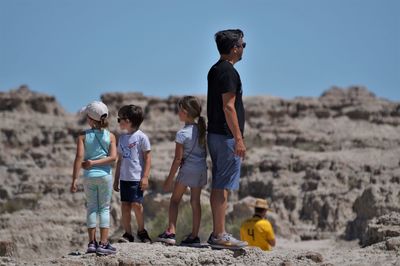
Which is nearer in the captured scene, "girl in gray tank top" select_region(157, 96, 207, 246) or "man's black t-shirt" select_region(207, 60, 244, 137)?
"man's black t-shirt" select_region(207, 60, 244, 137)

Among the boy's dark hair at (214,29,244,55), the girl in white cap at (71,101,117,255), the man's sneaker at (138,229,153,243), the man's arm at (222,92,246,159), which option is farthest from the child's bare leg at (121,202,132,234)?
the boy's dark hair at (214,29,244,55)

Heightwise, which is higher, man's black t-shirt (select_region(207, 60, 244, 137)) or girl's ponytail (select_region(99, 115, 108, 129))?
man's black t-shirt (select_region(207, 60, 244, 137))

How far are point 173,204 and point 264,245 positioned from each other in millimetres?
2235

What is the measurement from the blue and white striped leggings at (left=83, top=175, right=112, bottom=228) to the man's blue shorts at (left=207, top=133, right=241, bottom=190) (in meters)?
0.99

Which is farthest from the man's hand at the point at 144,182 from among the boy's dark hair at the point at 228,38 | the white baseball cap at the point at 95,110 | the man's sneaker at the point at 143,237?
the boy's dark hair at the point at 228,38

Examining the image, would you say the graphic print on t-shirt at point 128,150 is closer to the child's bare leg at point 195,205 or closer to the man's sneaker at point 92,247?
the child's bare leg at point 195,205

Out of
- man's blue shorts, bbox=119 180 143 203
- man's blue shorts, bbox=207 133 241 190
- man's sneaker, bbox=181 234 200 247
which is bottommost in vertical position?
man's sneaker, bbox=181 234 200 247

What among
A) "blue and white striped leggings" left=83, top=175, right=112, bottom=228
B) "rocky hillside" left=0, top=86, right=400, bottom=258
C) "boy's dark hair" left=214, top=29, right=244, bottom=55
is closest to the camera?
"blue and white striped leggings" left=83, top=175, right=112, bottom=228

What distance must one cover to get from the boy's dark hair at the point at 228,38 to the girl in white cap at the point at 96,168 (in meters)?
1.26

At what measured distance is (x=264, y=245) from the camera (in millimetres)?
11500

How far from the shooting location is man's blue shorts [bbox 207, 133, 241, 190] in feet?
30.1

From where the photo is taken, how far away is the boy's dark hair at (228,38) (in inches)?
366

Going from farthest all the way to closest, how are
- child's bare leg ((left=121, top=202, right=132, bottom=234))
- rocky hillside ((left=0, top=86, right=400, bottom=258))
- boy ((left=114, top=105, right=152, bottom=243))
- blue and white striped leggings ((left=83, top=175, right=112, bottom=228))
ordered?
rocky hillside ((left=0, top=86, right=400, bottom=258))
child's bare leg ((left=121, top=202, right=132, bottom=234))
boy ((left=114, top=105, right=152, bottom=243))
blue and white striped leggings ((left=83, top=175, right=112, bottom=228))

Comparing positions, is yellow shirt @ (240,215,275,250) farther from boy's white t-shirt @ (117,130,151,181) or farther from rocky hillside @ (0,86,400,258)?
boy's white t-shirt @ (117,130,151,181)
